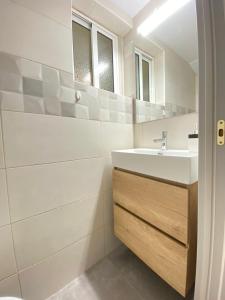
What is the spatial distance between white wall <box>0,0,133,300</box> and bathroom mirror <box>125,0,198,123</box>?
0.51 meters

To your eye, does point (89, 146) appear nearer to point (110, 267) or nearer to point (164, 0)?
point (110, 267)

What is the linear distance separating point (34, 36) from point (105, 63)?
2.36 feet

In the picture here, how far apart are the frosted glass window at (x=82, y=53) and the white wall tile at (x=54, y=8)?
0.25 metres

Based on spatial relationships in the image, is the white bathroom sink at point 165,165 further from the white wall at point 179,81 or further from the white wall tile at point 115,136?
the white wall at point 179,81

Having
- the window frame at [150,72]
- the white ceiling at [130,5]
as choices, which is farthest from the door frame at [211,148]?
the white ceiling at [130,5]

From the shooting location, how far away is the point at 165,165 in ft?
2.53

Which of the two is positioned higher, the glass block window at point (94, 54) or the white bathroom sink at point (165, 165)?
the glass block window at point (94, 54)

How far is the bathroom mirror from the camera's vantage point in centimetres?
103

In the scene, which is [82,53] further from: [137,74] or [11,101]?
[11,101]

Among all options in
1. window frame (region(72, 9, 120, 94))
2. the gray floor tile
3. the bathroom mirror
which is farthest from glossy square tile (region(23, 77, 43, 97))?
the gray floor tile

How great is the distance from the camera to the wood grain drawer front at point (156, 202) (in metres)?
0.71

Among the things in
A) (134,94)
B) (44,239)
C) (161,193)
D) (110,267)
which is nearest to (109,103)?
(134,94)

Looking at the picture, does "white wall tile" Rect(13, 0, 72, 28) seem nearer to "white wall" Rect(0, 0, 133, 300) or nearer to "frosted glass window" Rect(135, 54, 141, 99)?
"white wall" Rect(0, 0, 133, 300)

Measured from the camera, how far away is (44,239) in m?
0.92
